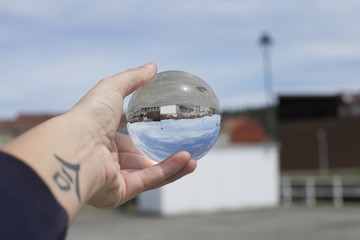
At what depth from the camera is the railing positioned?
20.5 meters

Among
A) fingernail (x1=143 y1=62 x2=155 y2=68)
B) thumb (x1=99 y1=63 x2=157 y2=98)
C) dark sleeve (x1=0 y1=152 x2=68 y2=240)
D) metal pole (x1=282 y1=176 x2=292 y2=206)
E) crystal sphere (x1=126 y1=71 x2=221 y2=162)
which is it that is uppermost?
fingernail (x1=143 y1=62 x2=155 y2=68)

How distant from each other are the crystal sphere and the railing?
1959 cm

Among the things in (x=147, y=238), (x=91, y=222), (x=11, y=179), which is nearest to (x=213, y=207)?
(x=91, y=222)

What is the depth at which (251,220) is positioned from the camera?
53.8ft

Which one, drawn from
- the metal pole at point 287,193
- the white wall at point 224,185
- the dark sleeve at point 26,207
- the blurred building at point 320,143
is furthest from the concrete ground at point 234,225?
the blurred building at point 320,143

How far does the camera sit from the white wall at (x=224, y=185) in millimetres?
18656

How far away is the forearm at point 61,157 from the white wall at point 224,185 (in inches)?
673

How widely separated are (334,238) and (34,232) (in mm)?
12620

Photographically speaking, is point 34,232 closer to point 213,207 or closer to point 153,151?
point 153,151

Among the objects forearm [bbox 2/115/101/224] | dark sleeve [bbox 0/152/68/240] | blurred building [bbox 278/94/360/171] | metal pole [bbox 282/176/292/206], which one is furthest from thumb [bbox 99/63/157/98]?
blurred building [bbox 278/94/360/171]

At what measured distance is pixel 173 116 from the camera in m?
2.17

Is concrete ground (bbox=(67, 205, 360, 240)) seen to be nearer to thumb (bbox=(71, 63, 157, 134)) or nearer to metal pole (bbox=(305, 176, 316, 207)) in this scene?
metal pole (bbox=(305, 176, 316, 207))

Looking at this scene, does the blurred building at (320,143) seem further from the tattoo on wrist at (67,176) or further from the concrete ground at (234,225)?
the tattoo on wrist at (67,176)

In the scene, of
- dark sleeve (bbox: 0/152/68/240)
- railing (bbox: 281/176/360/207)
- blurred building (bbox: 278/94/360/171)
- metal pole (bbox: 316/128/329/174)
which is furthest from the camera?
metal pole (bbox: 316/128/329/174)
